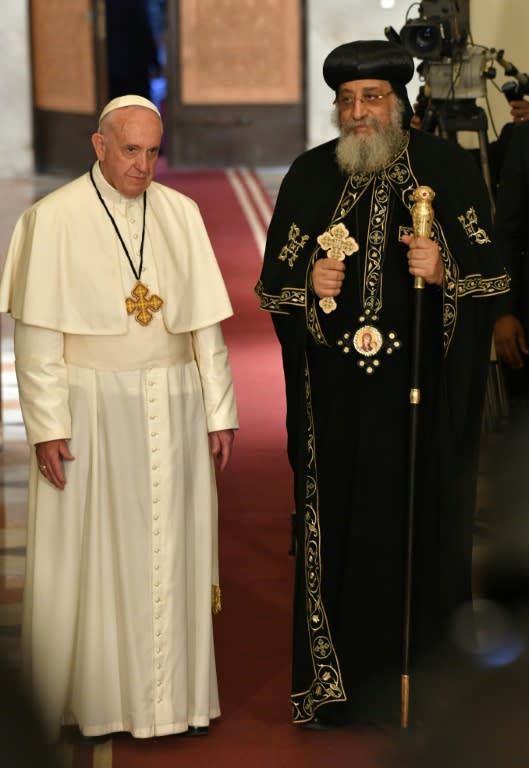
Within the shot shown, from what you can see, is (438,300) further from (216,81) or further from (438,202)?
(216,81)

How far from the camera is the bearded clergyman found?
3830 millimetres

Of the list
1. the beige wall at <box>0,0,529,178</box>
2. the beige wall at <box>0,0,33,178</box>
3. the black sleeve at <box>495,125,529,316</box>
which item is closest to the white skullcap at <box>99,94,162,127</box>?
the black sleeve at <box>495,125,529,316</box>

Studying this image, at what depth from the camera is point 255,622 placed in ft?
16.5

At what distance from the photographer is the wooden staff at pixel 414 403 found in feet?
12.0

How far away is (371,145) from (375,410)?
791 millimetres

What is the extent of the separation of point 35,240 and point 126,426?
0.60 meters

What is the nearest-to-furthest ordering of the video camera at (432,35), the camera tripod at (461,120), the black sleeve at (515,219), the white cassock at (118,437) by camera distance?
the white cassock at (118,437) < the black sleeve at (515,219) < the video camera at (432,35) < the camera tripod at (461,120)

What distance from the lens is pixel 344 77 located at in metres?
3.80

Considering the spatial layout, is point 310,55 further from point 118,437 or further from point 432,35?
point 118,437

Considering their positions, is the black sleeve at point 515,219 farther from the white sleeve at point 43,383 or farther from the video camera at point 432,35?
the white sleeve at point 43,383

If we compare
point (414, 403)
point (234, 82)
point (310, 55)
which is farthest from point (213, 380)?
point (234, 82)

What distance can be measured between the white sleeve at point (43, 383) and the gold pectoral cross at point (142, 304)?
0.22 meters

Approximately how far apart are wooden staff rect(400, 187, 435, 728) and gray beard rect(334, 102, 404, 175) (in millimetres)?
197

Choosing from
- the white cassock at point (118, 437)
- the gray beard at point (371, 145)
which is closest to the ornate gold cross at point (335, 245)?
the gray beard at point (371, 145)
